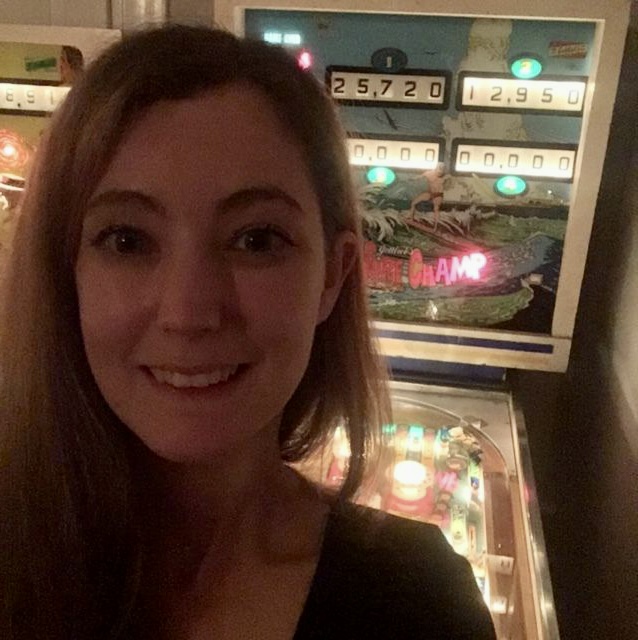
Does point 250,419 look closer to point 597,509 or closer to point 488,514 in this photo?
point 488,514

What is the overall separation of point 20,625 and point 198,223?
385mm

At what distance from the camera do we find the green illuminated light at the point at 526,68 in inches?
43.4

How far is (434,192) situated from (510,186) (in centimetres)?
11

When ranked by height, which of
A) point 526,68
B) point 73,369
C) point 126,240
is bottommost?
point 73,369

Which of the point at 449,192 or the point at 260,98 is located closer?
the point at 260,98

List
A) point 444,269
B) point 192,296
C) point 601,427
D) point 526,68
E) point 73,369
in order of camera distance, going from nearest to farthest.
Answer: point 192,296 → point 73,369 → point 526,68 → point 444,269 → point 601,427

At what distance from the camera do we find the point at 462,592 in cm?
69

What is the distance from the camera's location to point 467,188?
3.90 ft

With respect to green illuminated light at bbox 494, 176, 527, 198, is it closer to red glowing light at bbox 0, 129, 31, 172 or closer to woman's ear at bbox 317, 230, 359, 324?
woman's ear at bbox 317, 230, 359, 324

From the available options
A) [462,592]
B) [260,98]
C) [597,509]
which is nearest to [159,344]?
[260,98]

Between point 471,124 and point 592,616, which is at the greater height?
point 471,124

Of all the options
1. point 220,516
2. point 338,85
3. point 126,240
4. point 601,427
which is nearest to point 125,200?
point 126,240

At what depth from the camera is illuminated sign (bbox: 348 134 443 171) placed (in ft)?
3.84

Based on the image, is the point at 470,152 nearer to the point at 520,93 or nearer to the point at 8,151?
the point at 520,93
